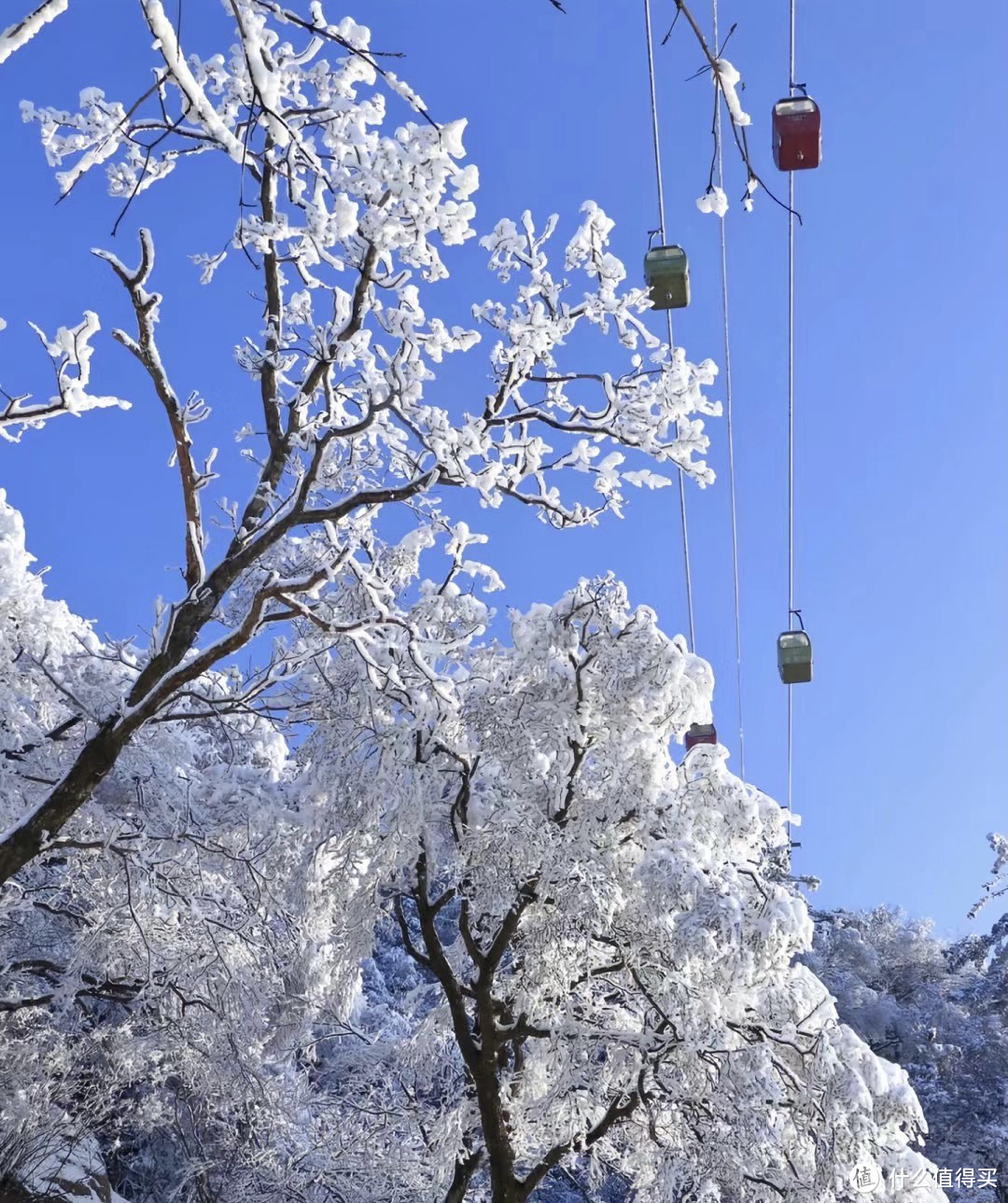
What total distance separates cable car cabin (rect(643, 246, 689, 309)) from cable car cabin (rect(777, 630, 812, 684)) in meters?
4.72

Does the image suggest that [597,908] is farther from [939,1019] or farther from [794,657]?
[939,1019]

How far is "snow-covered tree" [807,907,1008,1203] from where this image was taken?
17719 mm

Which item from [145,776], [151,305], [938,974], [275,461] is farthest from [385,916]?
[938,974]

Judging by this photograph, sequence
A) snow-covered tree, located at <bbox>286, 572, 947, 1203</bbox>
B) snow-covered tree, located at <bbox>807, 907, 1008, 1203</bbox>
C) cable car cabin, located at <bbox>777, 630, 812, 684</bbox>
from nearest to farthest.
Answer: snow-covered tree, located at <bbox>286, 572, 947, 1203</bbox> → cable car cabin, located at <bbox>777, 630, 812, 684</bbox> → snow-covered tree, located at <bbox>807, 907, 1008, 1203</bbox>

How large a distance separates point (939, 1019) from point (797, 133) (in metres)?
18.5

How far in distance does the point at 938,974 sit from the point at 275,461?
69.6 feet

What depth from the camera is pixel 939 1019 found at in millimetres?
19875

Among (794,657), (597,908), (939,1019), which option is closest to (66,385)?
(597,908)

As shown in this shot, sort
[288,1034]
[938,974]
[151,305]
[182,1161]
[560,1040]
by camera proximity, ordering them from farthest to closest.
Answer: [938,974]
[182,1161]
[288,1034]
[560,1040]
[151,305]

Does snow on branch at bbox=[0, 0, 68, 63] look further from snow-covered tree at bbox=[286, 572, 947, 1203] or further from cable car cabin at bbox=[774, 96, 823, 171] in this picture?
snow-covered tree at bbox=[286, 572, 947, 1203]

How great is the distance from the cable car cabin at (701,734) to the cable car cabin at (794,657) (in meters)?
1.46

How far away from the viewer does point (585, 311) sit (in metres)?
6.16

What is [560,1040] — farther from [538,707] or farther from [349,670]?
[349,670]

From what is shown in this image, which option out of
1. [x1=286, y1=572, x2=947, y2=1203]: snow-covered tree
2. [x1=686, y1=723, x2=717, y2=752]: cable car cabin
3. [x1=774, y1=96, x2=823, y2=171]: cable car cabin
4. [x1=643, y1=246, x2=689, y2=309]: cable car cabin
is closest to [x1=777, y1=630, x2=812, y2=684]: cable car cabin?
[x1=686, y1=723, x2=717, y2=752]: cable car cabin
